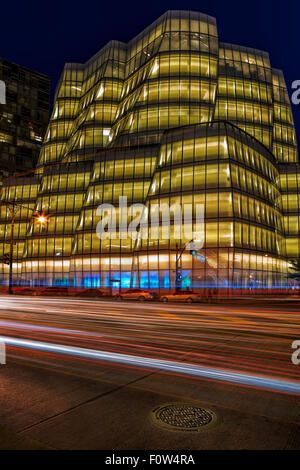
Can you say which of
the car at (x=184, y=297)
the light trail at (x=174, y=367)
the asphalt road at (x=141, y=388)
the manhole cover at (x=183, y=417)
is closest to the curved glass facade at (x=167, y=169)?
the car at (x=184, y=297)

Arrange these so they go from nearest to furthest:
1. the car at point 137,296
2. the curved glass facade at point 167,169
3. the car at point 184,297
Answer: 1. the car at point 184,297
2. the car at point 137,296
3. the curved glass facade at point 167,169

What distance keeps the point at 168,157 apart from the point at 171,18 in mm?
33041

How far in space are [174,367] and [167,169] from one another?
47842mm

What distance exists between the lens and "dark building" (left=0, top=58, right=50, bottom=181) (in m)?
115

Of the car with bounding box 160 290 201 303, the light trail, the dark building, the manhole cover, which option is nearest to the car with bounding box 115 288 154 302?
the car with bounding box 160 290 201 303

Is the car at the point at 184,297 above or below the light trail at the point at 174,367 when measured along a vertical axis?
below

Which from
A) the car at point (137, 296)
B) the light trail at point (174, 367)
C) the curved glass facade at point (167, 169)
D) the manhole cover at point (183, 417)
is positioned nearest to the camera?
the manhole cover at point (183, 417)

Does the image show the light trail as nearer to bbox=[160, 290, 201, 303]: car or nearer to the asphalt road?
the asphalt road

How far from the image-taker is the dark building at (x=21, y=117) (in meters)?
115

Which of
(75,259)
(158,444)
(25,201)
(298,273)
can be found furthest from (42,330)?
(25,201)

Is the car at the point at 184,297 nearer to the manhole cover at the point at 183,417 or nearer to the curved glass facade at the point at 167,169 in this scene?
the curved glass facade at the point at 167,169

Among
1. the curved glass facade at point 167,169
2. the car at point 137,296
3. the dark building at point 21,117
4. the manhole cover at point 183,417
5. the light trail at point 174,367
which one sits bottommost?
the car at point 137,296

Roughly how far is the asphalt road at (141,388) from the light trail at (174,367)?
2 cm
